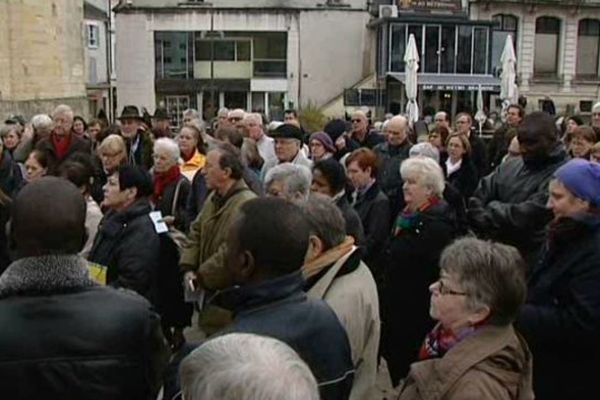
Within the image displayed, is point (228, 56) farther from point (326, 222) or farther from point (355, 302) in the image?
point (355, 302)

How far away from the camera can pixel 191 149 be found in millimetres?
8234

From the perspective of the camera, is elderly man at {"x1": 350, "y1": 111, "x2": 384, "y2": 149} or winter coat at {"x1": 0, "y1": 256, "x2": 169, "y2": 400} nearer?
A: winter coat at {"x1": 0, "y1": 256, "x2": 169, "y2": 400}

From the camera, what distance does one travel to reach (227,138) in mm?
8422

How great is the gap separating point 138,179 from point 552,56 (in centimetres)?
4628

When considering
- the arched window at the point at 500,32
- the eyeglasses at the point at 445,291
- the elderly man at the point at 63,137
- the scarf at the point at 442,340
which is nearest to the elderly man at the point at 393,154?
the elderly man at the point at 63,137

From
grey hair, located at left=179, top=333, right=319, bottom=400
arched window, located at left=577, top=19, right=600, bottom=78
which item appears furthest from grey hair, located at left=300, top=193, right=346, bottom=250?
arched window, located at left=577, top=19, right=600, bottom=78

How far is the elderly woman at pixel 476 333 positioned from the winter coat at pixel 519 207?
148 centimetres

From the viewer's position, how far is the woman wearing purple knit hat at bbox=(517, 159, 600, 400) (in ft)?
11.9

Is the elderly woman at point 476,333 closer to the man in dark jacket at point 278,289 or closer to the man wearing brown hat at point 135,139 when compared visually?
the man in dark jacket at point 278,289

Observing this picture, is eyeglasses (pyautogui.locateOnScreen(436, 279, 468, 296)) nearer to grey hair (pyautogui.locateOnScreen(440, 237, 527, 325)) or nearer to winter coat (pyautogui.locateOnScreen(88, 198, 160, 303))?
grey hair (pyautogui.locateOnScreen(440, 237, 527, 325))

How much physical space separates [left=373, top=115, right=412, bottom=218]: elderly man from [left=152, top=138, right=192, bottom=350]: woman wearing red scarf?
6.50ft

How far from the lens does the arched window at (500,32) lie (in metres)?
43.7

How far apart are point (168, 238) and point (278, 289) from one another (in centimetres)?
336

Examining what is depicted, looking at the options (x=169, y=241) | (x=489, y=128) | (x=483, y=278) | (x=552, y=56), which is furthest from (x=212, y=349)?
(x=552, y=56)
